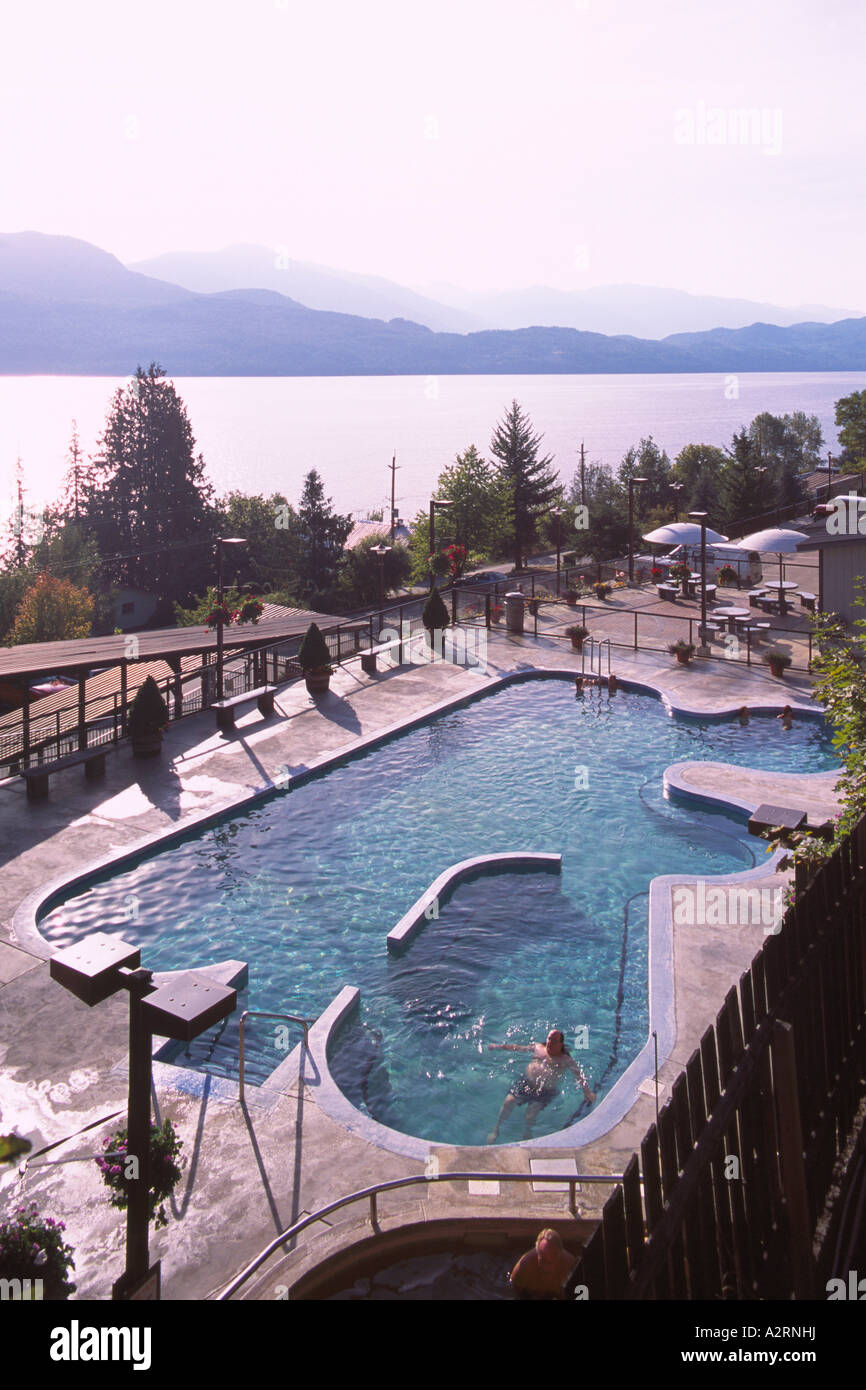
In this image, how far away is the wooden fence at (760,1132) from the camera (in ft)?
15.8

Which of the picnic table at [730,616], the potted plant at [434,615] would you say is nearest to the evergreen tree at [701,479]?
the picnic table at [730,616]

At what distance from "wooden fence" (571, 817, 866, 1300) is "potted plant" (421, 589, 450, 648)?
930 inches

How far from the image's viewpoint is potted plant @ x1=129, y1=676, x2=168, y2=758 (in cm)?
2086

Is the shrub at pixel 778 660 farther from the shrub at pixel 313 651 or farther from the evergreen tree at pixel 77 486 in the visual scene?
the evergreen tree at pixel 77 486

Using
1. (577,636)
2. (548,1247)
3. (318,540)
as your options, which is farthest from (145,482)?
(548,1247)

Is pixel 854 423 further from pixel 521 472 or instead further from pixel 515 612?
pixel 515 612

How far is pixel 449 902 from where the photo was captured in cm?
1541

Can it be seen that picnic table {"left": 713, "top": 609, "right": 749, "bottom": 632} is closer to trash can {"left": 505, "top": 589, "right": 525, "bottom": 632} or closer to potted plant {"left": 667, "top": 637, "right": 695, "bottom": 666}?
potted plant {"left": 667, "top": 637, "right": 695, "bottom": 666}

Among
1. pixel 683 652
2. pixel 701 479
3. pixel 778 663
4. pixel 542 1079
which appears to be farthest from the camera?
pixel 701 479

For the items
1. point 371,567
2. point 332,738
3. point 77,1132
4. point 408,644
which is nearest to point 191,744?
point 332,738

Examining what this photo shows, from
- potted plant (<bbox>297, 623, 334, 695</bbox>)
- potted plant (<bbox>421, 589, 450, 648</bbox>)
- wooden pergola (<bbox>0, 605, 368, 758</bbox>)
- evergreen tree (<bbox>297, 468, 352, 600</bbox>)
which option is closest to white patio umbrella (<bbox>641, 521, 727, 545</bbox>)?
potted plant (<bbox>421, 589, 450, 648</bbox>)

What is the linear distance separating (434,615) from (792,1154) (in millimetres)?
25474

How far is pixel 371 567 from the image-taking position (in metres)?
67.4
